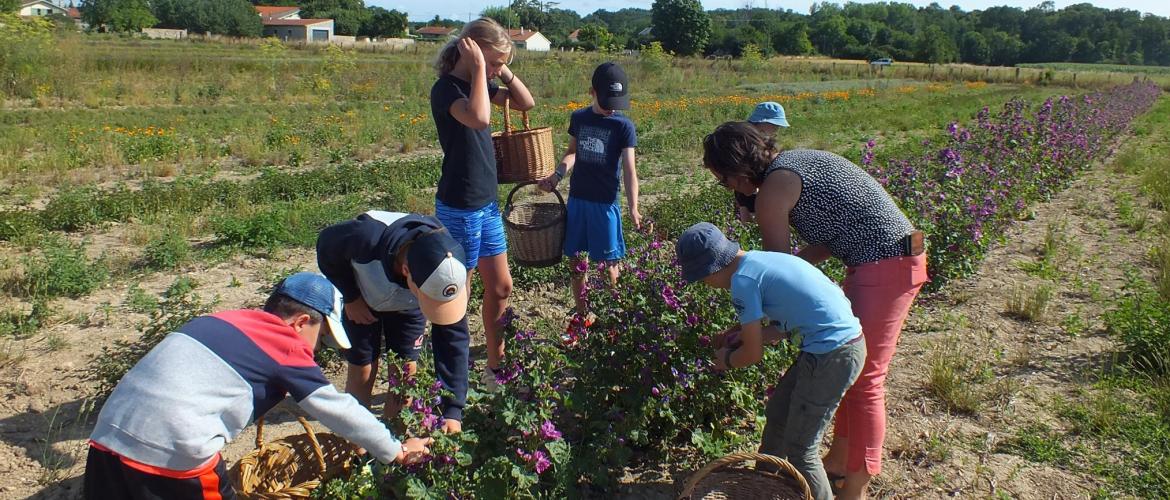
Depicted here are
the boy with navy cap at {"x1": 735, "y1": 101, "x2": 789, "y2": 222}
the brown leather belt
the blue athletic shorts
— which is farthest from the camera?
the boy with navy cap at {"x1": 735, "y1": 101, "x2": 789, "y2": 222}

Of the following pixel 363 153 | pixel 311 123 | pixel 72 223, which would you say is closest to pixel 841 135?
pixel 363 153

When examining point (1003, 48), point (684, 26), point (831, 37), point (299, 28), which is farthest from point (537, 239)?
point (1003, 48)

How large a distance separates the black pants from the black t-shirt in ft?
5.61

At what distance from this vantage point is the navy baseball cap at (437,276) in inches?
95.6

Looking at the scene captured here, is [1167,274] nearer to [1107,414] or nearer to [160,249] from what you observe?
[1107,414]

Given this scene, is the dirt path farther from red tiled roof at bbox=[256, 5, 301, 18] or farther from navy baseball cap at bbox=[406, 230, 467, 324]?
red tiled roof at bbox=[256, 5, 301, 18]

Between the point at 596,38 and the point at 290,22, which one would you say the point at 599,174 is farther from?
the point at 290,22

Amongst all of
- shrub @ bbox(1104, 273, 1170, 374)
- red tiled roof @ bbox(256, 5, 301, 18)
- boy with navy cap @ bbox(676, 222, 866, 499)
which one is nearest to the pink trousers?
boy with navy cap @ bbox(676, 222, 866, 499)

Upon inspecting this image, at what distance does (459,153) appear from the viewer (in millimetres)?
3525

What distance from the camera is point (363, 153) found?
38.2 feet

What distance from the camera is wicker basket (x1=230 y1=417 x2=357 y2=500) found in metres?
2.56

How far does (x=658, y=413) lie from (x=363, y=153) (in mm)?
9360

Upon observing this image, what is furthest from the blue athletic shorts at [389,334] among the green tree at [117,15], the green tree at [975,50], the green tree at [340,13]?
the green tree at [975,50]

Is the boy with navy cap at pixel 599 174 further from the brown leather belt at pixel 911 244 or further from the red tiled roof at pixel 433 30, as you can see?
the red tiled roof at pixel 433 30
